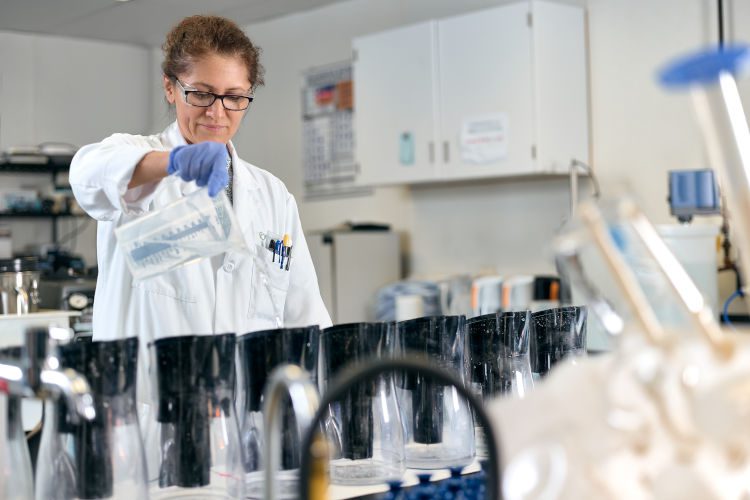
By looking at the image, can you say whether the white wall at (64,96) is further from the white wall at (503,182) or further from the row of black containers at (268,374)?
the row of black containers at (268,374)

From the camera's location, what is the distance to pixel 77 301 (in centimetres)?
335

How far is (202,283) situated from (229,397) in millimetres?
763

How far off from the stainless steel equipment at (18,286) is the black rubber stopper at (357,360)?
189 centimetres

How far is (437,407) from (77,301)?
235 cm

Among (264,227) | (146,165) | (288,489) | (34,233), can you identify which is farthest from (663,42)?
(34,233)

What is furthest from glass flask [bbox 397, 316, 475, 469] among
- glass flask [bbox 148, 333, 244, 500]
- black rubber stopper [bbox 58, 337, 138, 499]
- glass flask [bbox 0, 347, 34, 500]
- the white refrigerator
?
the white refrigerator

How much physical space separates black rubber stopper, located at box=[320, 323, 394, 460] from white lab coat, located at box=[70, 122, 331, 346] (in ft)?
1.63

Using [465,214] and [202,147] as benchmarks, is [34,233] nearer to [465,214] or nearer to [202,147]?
[465,214]

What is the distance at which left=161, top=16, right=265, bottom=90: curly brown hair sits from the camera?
1889 mm

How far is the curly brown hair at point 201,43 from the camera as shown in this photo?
1.89 meters

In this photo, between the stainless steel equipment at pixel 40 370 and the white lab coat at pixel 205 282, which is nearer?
the stainless steel equipment at pixel 40 370

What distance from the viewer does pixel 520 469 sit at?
748 millimetres

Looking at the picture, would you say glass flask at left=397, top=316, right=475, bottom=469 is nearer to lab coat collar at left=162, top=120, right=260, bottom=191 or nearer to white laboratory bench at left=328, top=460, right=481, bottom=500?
white laboratory bench at left=328, top=460, right=481, bottom=500

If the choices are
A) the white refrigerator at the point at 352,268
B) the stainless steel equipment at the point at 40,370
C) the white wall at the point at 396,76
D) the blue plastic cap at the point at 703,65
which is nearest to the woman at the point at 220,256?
the stainless steel equipment at the point at 40,370
